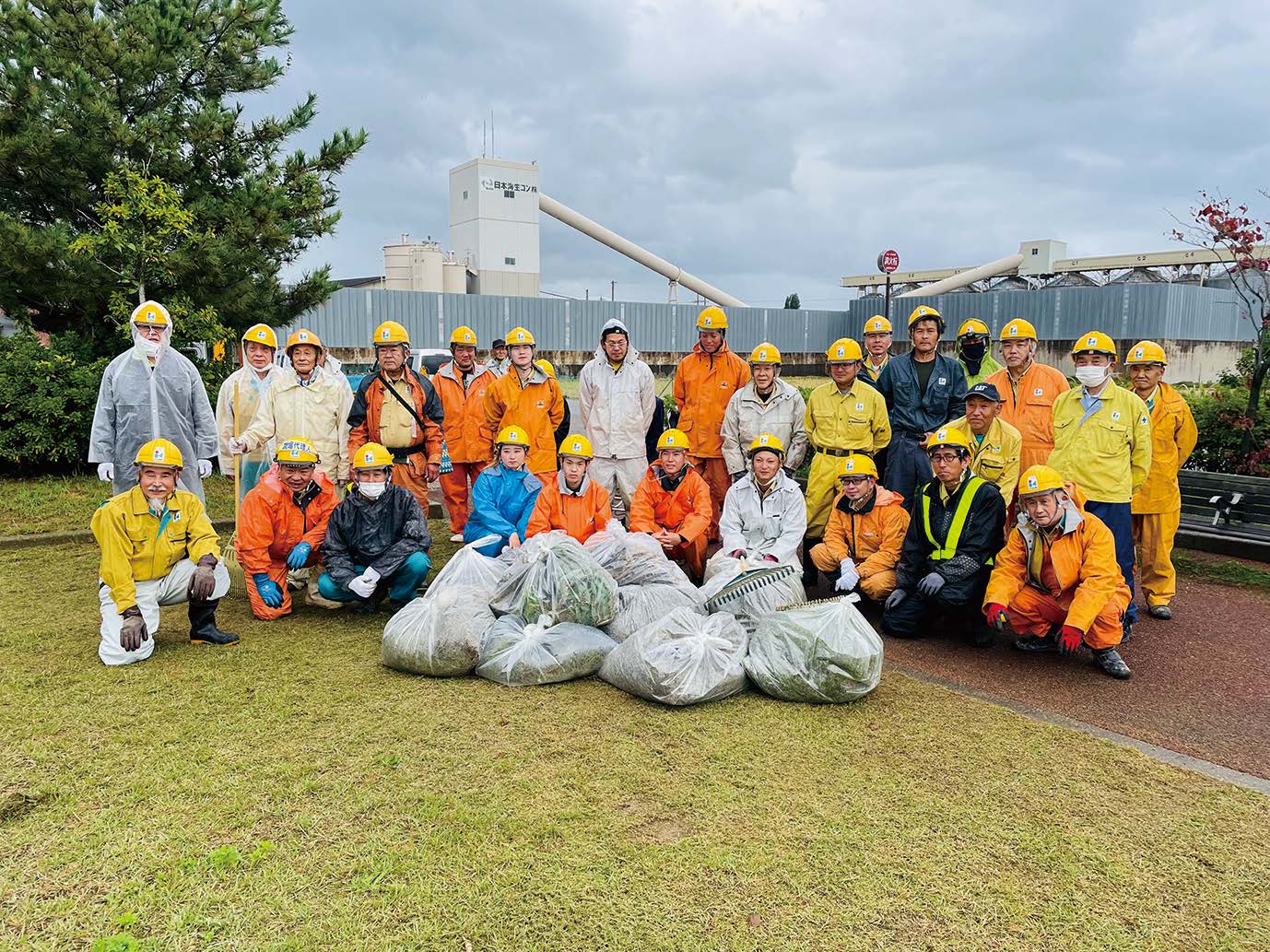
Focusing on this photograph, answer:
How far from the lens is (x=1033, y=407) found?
5363mm

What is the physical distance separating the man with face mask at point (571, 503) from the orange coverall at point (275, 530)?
1.32 metres

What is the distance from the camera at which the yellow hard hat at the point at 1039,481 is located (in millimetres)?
4191

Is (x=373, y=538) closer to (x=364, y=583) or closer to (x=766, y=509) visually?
(x=364, y=583)

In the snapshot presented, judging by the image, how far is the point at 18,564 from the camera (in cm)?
624

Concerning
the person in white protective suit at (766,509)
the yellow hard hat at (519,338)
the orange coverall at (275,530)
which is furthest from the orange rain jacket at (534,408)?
the person in white protective suit at (766,509)

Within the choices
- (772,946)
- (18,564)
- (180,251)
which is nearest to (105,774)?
(772,946)

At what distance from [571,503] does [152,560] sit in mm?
2362

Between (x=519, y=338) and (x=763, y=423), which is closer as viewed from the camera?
(x=763, y=423)

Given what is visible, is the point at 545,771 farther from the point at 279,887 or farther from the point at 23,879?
the point at 23,879

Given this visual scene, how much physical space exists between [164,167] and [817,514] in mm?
7916

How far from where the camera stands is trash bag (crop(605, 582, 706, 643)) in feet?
13.6

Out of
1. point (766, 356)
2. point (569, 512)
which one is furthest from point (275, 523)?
A: point (766, 356)

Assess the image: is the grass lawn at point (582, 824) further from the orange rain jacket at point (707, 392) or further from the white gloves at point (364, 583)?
the orange rain jacket at point (707, 392)

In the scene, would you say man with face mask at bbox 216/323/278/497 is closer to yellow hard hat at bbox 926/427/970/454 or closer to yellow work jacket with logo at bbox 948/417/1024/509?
yellow hard hat at bbox 926/427/970/454
